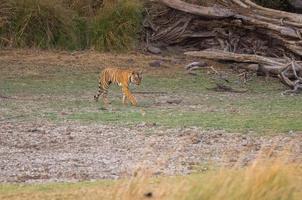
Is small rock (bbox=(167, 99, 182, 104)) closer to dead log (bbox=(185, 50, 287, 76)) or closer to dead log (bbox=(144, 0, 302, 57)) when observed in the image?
dead log (bbox=(185, 50, 287, 76))

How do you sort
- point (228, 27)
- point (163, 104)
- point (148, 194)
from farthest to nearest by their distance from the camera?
point (228, 27), point (163, 104), point (148, 194)

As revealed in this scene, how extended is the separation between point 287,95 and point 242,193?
14795 mm

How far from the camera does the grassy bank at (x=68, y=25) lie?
2927 cm

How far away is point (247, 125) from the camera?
17.7 meters

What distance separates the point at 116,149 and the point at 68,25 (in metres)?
15.2

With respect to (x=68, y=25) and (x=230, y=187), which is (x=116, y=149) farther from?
(x=68, y=25)

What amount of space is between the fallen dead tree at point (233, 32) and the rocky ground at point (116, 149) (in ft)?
27.6

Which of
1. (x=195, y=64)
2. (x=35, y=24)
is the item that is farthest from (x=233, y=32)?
(x=35, y=24)

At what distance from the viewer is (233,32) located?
30.1 m

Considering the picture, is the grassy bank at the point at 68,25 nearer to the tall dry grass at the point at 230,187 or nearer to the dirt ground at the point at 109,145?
the dirt ground at the point at 109,145

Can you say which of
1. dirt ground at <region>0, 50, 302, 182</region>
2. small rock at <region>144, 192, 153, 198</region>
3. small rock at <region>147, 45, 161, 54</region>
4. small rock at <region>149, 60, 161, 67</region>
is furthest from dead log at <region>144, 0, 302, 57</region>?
small rock at <region>144, 192, 153, 198</region>

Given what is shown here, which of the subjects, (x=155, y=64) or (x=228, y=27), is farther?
(x=228, y=27)

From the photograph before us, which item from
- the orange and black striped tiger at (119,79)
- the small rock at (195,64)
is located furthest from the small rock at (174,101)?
the small rock at (195,64)

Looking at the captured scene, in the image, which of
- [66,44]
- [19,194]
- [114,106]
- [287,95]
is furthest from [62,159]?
[66,44]
